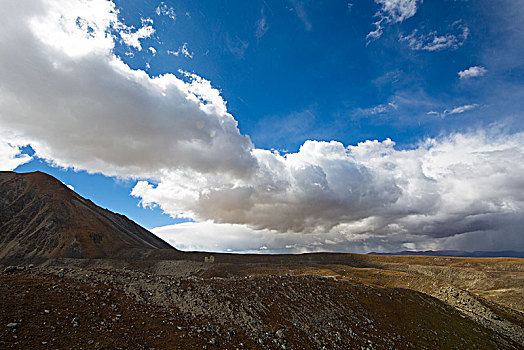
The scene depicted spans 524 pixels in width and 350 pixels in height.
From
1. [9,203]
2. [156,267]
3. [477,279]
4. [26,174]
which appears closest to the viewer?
[156,267]

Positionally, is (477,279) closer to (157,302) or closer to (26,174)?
(157,302)

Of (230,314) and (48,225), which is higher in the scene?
(48,225)

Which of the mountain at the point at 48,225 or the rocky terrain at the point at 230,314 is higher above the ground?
the mountain at the point at 48,225

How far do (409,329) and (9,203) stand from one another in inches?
7254

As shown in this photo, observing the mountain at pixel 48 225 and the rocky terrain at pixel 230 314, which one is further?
the mountain at pixel 48 225

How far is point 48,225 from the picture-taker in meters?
135

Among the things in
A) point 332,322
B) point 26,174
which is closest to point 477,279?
point 332,322

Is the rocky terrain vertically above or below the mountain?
below

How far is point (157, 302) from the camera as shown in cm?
2811

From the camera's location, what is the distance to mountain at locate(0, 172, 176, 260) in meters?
124

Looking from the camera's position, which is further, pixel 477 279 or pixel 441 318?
pixel 477 279

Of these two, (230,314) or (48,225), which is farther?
(48,225)

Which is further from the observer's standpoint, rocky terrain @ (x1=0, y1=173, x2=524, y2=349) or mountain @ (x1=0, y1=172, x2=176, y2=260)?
mountain @ (x1=0, y1=172, x2=176, y2=260)

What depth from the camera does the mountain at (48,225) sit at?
12400cm
